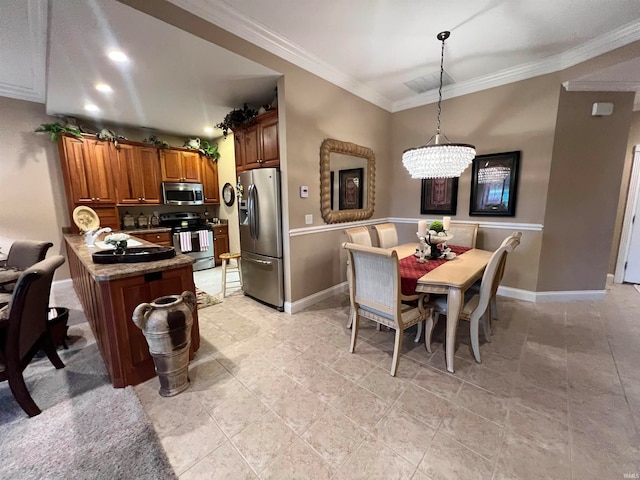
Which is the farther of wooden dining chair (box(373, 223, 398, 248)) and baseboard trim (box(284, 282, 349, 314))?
wooden dining chair (box(373, 223, 398, 248))

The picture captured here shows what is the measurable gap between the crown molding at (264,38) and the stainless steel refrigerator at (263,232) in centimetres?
121

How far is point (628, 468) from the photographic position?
4.24 ft

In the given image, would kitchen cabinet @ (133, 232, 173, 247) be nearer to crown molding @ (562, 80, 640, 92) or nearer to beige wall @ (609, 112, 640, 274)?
crown molding @ (562, 80, 640, 92)

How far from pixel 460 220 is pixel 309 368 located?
3169mm

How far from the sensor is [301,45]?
2.67m

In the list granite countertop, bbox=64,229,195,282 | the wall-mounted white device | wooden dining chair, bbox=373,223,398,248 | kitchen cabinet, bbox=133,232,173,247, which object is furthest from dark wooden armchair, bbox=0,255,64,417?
the wall-mounted white device

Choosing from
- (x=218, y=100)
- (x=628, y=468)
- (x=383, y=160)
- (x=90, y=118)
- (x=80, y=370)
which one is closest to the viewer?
(x=628, y=468)

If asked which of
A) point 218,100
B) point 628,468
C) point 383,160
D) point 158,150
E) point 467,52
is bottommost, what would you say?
point 628,468

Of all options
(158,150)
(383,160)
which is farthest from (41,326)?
(383,160)

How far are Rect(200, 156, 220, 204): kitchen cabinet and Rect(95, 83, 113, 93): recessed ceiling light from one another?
218 cm

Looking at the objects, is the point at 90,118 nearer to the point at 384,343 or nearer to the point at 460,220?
the point at 384,343

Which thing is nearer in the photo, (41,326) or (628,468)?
(628,468)

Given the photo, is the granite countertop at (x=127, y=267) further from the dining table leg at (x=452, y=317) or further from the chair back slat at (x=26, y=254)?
the dining table leg at (x=452, y=317)

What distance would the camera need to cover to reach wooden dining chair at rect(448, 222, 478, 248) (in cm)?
329
